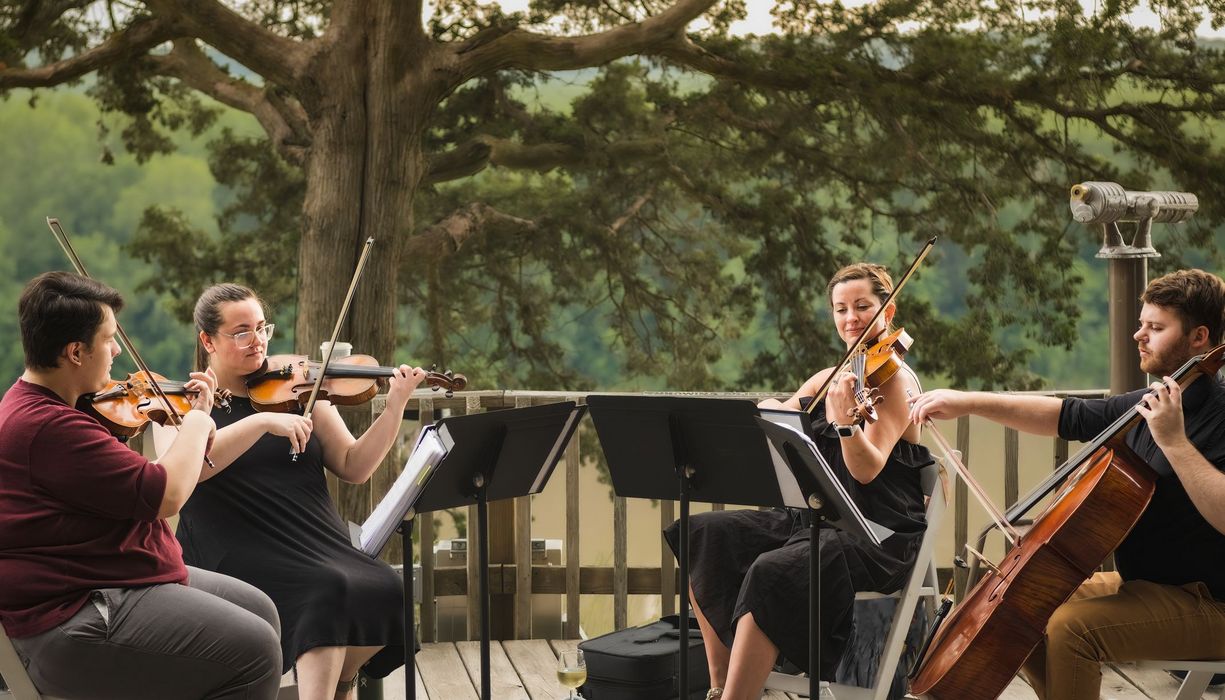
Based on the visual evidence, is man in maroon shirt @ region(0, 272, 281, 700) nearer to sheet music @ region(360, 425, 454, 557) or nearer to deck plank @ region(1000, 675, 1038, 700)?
sheet music @ region(360, 425, 454, 557)

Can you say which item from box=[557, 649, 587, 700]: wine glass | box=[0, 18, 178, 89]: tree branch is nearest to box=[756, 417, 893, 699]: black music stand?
box=[557, 649, 587, 700]: wine glass

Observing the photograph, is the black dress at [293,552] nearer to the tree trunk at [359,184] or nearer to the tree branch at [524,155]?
the tree trunk at [359,184]

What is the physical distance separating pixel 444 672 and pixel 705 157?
5020mm

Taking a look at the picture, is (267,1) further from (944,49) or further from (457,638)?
(457,638)

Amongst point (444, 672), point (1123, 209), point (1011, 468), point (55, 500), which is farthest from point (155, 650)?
point (1123, 209)

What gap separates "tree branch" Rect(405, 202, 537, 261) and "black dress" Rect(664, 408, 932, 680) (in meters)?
4.34

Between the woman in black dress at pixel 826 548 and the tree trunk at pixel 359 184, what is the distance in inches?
120

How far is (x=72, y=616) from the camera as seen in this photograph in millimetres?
2445

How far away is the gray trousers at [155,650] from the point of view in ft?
8.00

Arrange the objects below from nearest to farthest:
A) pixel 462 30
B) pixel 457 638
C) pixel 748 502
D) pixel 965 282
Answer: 1. pixel 748 502
2. pixel 457 638
3. pixel 462 30
4. pixel 965 282

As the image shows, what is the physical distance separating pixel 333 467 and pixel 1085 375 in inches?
360

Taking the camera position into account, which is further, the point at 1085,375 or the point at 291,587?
the point at 1085,375

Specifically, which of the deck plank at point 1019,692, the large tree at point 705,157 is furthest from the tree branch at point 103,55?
the deck plank at point 1019,692

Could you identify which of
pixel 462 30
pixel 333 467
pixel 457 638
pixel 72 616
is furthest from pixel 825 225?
pixel 72 616
